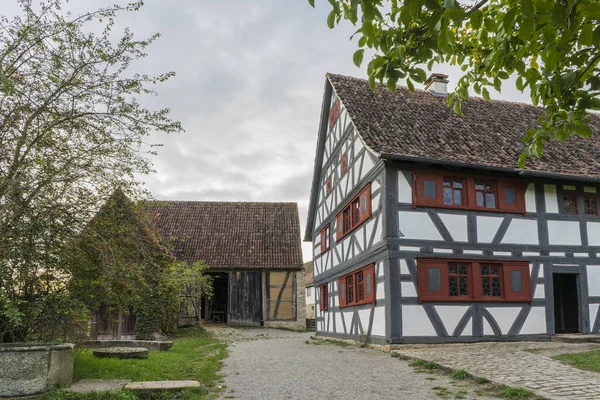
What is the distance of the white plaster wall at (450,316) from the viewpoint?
12484 mm

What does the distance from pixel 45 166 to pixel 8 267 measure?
4.52 ft

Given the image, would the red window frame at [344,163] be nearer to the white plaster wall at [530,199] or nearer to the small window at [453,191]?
the small window at [453,191]

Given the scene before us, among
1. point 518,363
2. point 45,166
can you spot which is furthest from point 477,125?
point 45,166

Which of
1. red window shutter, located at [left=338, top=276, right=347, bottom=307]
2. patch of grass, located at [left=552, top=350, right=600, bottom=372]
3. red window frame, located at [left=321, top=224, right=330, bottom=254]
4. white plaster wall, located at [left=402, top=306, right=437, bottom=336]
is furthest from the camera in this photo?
red window frame, located at [left=321, top=224, right=330, bottom=254]

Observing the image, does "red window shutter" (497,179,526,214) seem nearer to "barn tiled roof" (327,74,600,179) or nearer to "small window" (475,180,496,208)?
"small window" (475,180,496,208)

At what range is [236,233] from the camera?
2753 cm

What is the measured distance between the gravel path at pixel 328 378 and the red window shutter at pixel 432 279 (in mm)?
1845

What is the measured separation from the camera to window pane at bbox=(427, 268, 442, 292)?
12609 mm

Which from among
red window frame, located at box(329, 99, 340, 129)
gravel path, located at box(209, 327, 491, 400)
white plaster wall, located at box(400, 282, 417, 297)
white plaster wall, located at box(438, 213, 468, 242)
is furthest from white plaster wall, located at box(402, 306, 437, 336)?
red window frame, located at box(329, 99, 340, 129)

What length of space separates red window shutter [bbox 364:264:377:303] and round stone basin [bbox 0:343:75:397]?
27.4 feet

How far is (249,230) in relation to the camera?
27.8 m

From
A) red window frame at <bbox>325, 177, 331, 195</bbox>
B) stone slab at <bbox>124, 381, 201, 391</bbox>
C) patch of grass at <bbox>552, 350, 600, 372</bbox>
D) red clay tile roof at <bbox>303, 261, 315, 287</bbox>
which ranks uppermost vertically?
red window frame at <bbox>325, 177, 331, 195</bbox>

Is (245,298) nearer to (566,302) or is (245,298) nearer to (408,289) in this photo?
(408,289)

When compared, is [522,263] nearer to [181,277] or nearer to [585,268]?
[585,268]
